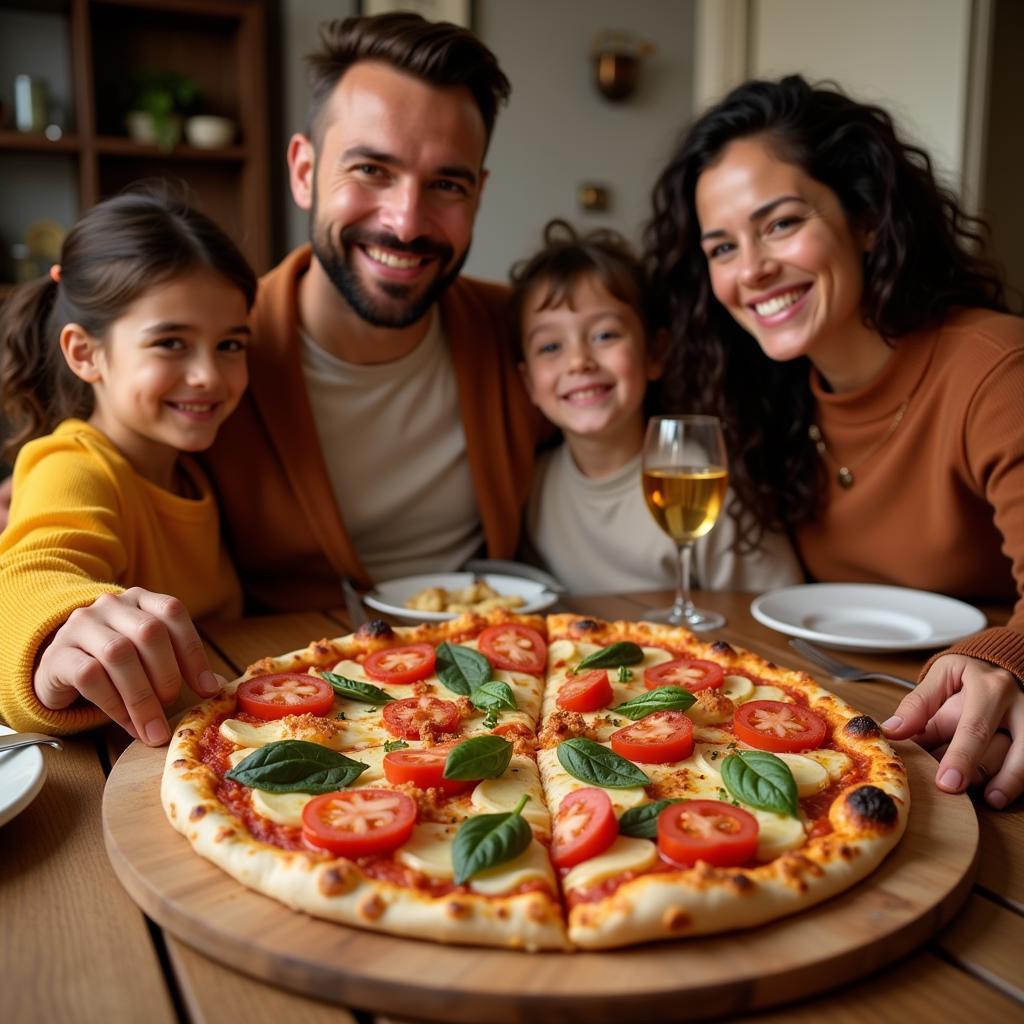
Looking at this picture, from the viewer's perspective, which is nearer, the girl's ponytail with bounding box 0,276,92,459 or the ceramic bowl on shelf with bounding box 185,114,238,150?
the girl's ponytail with bounding box 0,276,92,459

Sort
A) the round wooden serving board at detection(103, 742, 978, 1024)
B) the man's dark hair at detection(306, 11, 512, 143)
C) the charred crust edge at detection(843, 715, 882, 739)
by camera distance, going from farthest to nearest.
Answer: the man's dark hair at detection(306, 11, 512, 143) < the charred crust edge at detection(843, 715, 882, 739) < the round wooden serving board at detection(103, 742, 978, 1024)

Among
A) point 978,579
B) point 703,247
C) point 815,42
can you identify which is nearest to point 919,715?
point 978,579

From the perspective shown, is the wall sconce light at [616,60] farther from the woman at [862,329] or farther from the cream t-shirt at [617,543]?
the cream t-shirt at [617,543]

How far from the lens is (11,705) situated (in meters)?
1.35

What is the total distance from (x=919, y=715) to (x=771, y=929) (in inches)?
21.5

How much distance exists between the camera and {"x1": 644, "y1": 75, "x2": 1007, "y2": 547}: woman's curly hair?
90.2 inches

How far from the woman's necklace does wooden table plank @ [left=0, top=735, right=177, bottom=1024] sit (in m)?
1.90

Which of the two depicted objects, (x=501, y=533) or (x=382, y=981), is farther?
(x=501, y=533)

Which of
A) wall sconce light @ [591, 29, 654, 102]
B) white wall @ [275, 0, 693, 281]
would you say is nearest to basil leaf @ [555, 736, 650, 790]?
white wall @ [275, 0, 693, 281]

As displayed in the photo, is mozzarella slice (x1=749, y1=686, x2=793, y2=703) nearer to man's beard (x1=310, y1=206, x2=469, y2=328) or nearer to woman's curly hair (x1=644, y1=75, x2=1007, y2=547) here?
woman's curly hair (x1=644, y1=75, x2=1007, y2=547)

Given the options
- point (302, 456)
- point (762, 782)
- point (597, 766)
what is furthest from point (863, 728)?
point (302, 456)

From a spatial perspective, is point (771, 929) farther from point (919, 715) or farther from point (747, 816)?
point (919, 715)

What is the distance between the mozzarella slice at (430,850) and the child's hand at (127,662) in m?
0.43

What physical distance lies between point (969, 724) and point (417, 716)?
2.38ft
